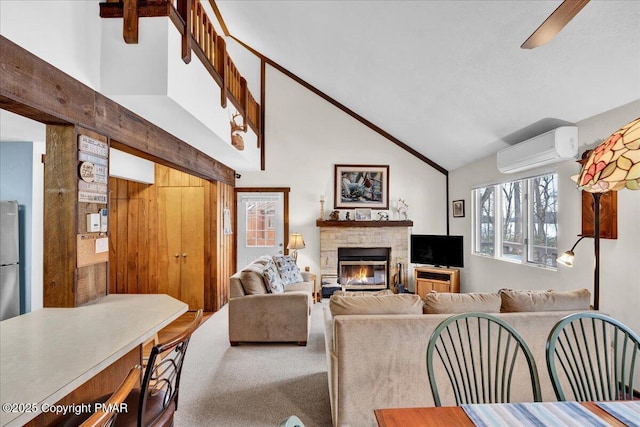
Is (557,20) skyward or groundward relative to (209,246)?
skyward

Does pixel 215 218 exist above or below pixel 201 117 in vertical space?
below

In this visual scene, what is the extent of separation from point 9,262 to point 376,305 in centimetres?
358

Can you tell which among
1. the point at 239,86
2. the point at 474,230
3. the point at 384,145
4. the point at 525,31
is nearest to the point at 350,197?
the point at 384,145

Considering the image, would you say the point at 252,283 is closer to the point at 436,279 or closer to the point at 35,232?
the point at 35,232

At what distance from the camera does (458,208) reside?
5.93 metres

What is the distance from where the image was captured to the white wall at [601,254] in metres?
2.64

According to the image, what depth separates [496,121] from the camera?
395cm

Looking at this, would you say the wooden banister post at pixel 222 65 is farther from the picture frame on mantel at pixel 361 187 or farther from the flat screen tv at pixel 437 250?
the flat screen tv at pixel 437 250

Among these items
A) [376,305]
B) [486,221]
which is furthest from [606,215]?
[486,221]

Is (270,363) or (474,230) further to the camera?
(474,230)

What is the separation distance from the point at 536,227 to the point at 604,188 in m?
3.38

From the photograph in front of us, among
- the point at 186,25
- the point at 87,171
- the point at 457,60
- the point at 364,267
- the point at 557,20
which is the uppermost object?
the point at 457,60

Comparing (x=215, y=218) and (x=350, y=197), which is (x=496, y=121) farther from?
(x=215, y=218)

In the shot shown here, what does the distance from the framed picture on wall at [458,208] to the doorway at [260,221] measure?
10.2 feet
